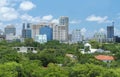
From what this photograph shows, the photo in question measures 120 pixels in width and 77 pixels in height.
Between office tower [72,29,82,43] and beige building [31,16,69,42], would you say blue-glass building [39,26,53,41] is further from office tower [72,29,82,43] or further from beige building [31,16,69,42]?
office tower [72,29,82,43]

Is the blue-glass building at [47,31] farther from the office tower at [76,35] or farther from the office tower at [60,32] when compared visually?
the office tower at [76,35]

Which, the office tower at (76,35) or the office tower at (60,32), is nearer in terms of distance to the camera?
the office tower at (60,32)

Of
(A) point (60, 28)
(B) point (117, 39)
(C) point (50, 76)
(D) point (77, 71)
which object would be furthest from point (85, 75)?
(A) point (60, 28)

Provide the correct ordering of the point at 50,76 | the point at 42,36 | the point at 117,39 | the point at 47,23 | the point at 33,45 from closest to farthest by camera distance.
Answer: the point at 50,76 < the point at 33,45 < the point at 117,39 < the point at 42,36 < the point at 47,23

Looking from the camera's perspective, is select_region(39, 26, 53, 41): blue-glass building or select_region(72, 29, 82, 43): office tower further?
select_region(72, 29, 82, 43): office tower

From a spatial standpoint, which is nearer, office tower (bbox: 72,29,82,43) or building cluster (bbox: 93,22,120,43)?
building cluster (bbox: 93,22,120,43)

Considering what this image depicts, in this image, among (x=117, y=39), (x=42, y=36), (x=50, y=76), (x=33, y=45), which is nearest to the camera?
(x=50, y=76)

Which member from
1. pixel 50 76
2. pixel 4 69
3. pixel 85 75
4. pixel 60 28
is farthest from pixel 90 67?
pixel 60 28

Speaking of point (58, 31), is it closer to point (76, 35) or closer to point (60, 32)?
point (60, 32)

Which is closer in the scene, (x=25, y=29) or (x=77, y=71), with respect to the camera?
(x=77, y=71)

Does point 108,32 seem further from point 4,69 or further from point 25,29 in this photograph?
point 4,69

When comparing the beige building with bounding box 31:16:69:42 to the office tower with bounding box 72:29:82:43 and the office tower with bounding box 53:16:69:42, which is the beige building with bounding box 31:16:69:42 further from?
the office tower with bounding box 72:29:82:43
